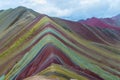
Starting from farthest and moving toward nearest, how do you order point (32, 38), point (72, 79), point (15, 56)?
1. point (32, 38)
2. point (15, 56)
3. point (72, 79)

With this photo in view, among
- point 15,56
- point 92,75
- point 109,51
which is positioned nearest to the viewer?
point 92,75

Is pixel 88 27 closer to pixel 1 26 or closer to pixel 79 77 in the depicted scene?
pixel 1 26

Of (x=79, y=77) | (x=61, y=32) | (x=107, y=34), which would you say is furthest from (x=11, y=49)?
(x=107, y=34)

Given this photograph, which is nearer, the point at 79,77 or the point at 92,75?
the point at 79,77

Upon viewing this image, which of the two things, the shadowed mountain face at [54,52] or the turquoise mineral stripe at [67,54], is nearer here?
the shadowed mountain face at [54,52]

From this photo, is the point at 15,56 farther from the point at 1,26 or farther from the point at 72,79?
the point at 1,26

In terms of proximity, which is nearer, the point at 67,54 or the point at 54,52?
the point at 54,52

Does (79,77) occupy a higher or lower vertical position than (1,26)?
lower

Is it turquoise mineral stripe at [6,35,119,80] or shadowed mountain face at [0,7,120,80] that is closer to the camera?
shadowed mountain face at [0,7,120,80]
